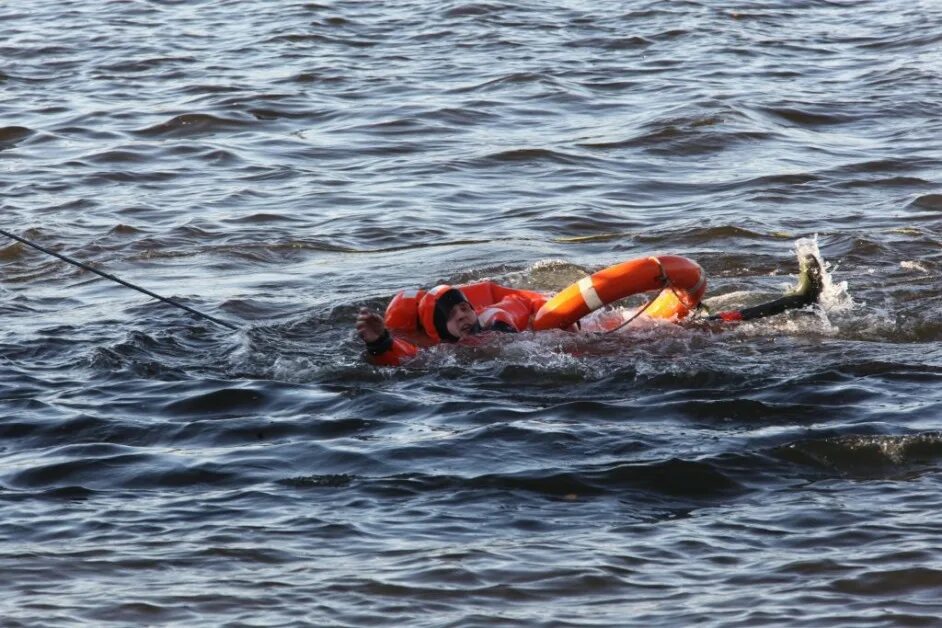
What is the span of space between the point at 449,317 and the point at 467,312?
11 centimetres

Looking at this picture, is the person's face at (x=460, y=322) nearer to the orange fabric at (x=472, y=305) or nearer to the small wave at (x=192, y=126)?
the orange fabric at (x=472, y=305)

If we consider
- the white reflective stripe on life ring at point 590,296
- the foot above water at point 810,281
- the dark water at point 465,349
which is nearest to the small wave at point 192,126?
the dark water at point 465,349

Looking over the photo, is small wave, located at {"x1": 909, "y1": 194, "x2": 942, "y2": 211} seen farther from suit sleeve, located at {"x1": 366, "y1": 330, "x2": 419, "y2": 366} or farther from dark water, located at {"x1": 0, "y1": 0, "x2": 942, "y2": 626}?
suit sleeve, located at {"x1": 366, "y1": 330, "x2": 419, "y2": 366}

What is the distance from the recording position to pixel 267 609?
5531 millimetres

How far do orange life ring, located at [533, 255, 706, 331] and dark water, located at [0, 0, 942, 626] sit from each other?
0.63ft

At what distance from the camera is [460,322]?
29.3 ft

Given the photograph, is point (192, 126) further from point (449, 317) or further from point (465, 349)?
point (465, 349)

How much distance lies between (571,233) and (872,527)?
252 inches

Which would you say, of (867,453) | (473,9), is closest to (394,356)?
(867,453)

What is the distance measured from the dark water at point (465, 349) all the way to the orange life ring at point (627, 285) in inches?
7.6

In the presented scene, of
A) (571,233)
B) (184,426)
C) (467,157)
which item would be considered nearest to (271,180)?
(467,157)

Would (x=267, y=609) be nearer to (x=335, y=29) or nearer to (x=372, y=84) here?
(x=372, y=84)

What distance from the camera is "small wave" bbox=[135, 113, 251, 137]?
15773 mm

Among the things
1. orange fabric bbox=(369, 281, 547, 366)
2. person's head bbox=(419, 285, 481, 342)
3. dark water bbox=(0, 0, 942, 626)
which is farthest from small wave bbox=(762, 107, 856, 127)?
person's head bbox=(419, 285, 481, 342)
